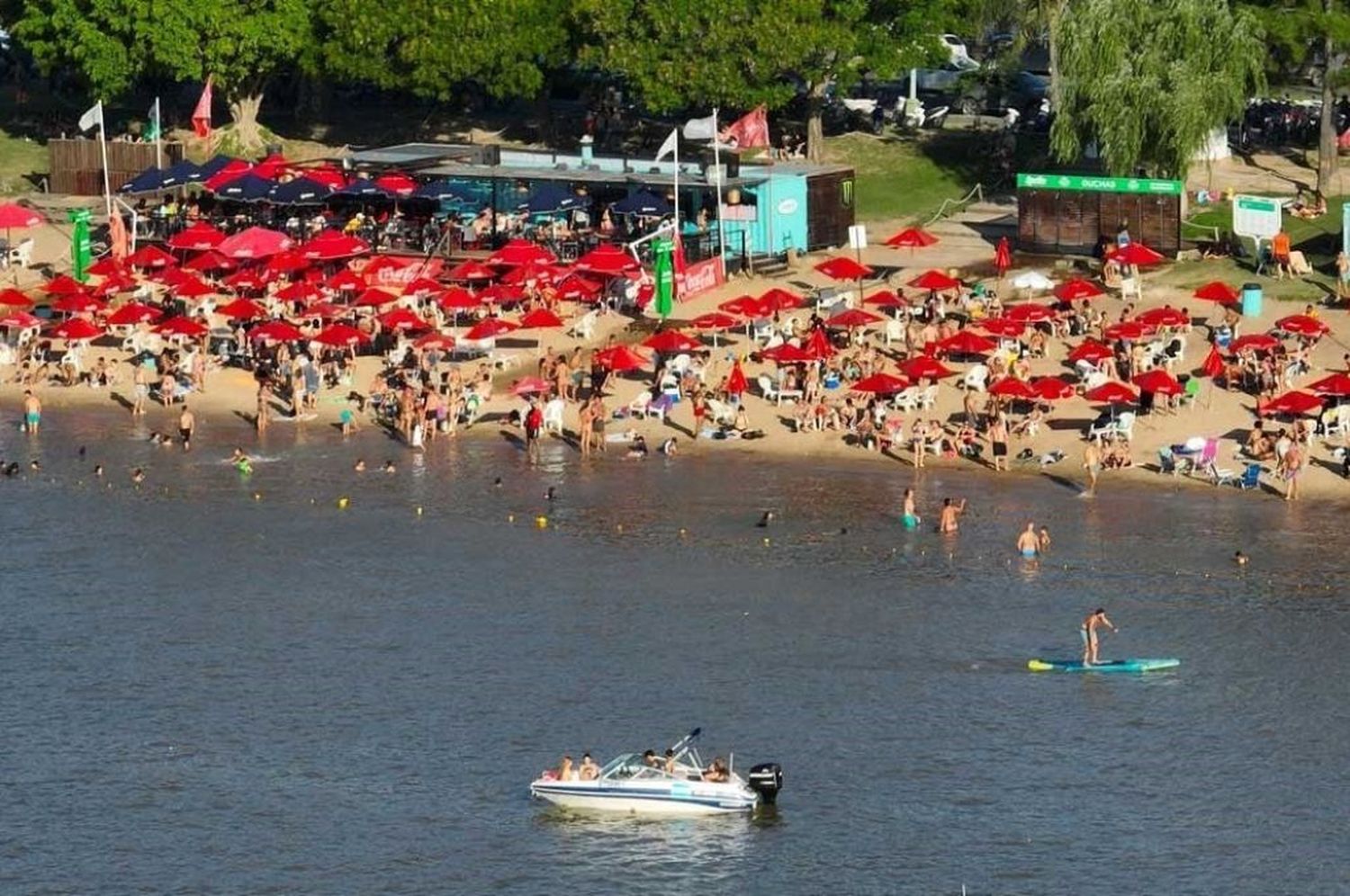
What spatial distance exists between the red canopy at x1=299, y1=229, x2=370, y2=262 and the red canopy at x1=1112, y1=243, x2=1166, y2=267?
22.2 meters

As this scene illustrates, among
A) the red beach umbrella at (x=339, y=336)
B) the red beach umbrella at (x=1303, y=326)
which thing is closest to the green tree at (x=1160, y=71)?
the red beach umbrella at (x=1303, y=326)

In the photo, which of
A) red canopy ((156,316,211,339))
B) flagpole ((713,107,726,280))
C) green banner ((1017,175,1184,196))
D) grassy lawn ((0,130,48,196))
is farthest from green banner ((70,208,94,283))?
green banner ((1017,175,1184,196))

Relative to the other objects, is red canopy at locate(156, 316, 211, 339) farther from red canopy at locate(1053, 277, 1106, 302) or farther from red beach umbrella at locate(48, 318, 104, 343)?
red canopy at locate(1053, 277, 1106, 302)

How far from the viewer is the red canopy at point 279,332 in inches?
2992

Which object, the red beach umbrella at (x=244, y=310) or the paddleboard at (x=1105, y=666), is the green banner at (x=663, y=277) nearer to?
the red beach umbrella at (x=244, y=310)

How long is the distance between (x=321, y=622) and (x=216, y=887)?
13748 millimetres

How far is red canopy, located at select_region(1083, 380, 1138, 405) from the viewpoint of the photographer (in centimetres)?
6712

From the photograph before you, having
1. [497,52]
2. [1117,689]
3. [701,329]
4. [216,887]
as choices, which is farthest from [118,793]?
[497,52]

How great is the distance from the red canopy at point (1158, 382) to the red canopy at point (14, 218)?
38898 mm

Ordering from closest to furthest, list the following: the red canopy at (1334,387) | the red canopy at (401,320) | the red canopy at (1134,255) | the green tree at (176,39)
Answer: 1. the red canopy at (1334,387)
2. the red canopy at (401,320)
3. the red canopy at (1134,255)
4. the green tree at (176,39)

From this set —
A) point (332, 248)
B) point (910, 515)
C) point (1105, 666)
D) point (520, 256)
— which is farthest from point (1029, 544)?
point (332, 248)

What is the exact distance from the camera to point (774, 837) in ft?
151

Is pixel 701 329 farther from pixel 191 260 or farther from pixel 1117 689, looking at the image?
pixel 1117 689

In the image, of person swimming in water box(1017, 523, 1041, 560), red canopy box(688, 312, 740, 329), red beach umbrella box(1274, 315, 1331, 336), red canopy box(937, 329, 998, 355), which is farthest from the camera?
red canopy box(688, 312, 740, 329)
